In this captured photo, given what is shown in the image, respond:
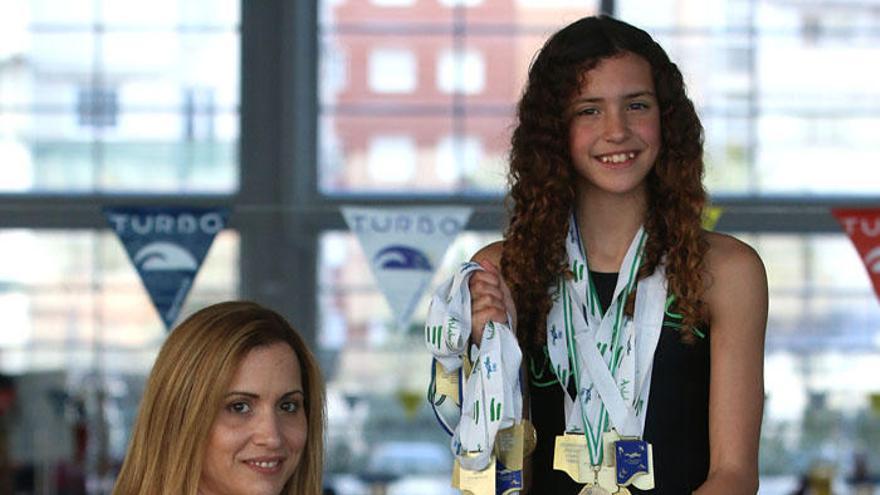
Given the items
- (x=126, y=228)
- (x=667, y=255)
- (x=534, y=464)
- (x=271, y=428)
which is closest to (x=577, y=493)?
(x=534, y=464)

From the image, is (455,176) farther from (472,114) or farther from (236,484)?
(236,484)

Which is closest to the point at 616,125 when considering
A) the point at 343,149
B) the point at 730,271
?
the point at 730,271

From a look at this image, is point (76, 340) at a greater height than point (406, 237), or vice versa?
point (406, 237)

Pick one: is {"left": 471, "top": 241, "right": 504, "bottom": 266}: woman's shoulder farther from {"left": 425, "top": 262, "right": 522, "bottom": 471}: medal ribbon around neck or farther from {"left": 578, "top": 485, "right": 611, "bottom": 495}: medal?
{"left": 578, "top": 485, "right": 611, "bottom": 495}: medal

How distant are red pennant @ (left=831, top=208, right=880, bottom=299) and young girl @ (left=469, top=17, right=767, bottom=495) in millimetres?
4501


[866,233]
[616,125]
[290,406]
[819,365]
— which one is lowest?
[819,365]

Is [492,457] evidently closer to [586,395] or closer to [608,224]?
[586,395]

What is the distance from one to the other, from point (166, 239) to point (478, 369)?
15.8 feet

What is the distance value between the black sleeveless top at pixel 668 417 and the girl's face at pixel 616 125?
26 cm

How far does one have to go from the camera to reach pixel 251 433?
2.83m

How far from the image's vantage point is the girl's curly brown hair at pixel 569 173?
3.33 metres

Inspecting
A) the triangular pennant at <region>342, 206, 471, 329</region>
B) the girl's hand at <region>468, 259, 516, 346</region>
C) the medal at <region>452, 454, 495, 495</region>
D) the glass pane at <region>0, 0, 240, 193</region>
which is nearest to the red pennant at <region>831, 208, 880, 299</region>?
the triangular pennant at <region>342, 206, 471, 329</region>

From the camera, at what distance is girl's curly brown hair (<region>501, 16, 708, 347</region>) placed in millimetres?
3332

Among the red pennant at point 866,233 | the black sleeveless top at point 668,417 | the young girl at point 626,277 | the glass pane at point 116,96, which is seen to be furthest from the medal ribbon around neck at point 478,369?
the glass pane at point 116,96
